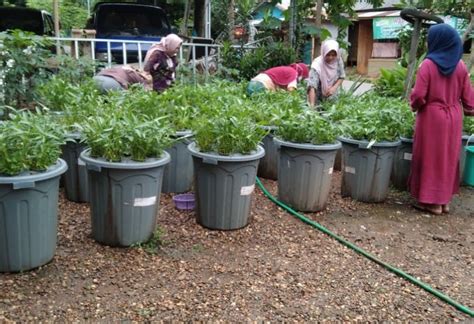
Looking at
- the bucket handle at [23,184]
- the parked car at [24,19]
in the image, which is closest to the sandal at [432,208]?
the bucket handle at [23,184]

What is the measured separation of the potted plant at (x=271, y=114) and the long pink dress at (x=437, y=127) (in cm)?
120

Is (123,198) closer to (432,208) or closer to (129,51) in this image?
(432,208)

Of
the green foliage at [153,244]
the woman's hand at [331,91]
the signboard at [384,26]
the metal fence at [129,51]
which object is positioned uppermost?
the signboard at [384,26]

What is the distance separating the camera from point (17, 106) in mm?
5473

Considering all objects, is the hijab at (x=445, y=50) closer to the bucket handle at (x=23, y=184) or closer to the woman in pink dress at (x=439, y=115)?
the woman in pink dress at (x=439, y=115)

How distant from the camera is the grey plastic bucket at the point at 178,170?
191 inches

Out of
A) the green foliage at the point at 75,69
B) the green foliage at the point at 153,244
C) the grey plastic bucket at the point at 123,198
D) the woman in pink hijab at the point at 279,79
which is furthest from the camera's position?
the woman in pink hijab at the point at 279,79

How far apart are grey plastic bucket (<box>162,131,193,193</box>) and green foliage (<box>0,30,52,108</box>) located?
1.81m

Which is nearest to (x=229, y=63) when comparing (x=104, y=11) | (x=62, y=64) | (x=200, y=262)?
(x=104, y=11)

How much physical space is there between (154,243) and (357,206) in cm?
222

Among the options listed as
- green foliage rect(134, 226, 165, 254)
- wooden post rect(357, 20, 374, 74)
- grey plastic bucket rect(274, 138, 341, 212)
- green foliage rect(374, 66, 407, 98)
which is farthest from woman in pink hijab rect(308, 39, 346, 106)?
wooden post rect(357, 20, 374, 74)

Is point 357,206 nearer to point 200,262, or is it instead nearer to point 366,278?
point 366,278

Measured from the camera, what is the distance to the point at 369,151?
486 cm

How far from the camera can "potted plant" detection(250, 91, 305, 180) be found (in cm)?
500
